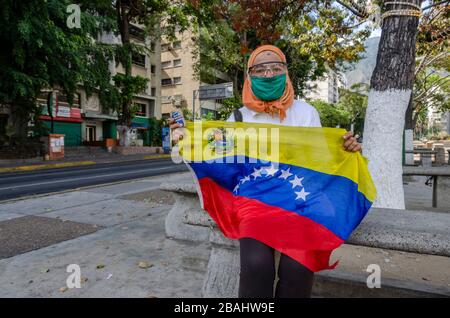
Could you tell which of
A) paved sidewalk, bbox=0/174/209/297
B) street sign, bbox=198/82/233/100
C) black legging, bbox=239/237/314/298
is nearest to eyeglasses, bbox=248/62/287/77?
black legging, bbox=239/237/314/298

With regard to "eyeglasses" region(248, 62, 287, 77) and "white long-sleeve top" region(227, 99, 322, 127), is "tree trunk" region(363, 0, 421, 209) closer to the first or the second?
"white long-sleeve top" region(227, 99, 322, 127)

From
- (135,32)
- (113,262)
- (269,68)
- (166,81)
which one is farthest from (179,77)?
(269,68)

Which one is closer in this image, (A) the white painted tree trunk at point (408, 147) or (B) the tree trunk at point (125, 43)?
(A) the white painted tree trunk at point (408, 147)

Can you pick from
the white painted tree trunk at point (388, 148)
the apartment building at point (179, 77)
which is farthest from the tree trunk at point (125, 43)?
the white painted tree trunk at point (388, 148)

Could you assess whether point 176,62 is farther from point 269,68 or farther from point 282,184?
point 282,184

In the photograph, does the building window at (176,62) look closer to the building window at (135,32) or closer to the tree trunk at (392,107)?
the building window at (135,32)

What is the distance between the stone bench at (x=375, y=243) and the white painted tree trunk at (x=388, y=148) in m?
1.39

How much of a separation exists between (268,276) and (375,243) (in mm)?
761

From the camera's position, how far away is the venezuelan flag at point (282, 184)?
2102mm

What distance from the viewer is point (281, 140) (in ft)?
8.32

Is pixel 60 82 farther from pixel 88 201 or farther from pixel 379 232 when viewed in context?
pixel 379 232

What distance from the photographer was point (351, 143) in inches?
95.7

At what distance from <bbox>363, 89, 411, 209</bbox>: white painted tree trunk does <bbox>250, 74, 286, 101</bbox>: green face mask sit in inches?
80.9

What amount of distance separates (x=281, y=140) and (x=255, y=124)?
0.23 m
